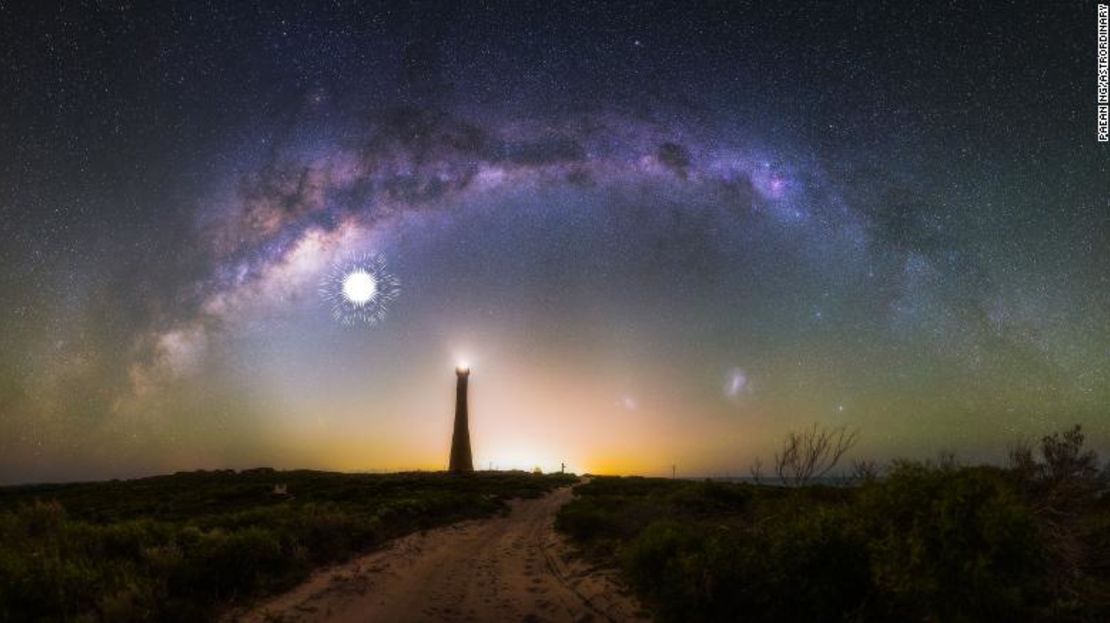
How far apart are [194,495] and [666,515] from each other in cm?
3348

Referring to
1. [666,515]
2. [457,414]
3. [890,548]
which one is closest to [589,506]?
[666,515]

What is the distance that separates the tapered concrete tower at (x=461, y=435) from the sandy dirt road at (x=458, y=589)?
160ft

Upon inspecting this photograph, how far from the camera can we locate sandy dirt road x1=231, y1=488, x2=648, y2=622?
9.15m

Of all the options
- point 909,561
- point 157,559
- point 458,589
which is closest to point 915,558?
point 909,561

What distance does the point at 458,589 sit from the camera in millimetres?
10836

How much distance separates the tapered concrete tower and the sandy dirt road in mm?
48848

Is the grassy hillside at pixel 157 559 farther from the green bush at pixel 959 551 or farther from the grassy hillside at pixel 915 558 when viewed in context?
the green bush at pixel 959 551

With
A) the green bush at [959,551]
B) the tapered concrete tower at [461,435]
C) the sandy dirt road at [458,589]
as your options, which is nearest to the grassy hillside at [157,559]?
the sandy dirt road at [458,589]

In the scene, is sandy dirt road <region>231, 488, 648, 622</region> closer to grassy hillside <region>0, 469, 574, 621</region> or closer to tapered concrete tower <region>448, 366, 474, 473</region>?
grassy hillside <region>0, 469, 574, 621</region>

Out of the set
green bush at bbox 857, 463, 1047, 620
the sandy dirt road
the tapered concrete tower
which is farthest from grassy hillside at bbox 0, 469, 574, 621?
the tapered concrete tower

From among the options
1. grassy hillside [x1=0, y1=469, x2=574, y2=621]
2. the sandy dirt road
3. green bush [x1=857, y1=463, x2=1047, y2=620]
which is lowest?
the sandy dirt road

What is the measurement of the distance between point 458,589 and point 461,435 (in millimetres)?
55839

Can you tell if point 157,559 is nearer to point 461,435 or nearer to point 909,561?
point 909,561

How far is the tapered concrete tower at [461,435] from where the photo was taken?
209 ft
